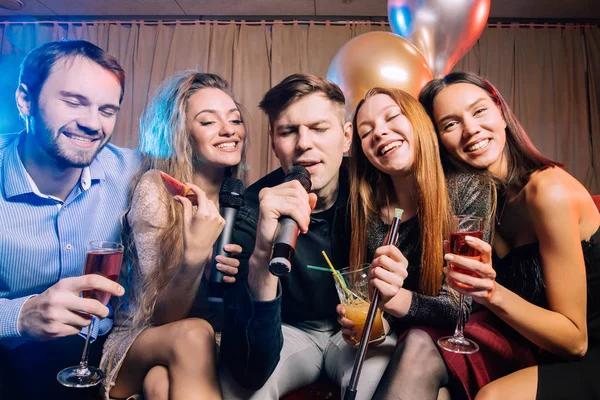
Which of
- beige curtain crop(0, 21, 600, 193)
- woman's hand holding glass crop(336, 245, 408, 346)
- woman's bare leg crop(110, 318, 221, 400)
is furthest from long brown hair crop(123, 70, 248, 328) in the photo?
beige curtain crop(0, 21, 600, 193)

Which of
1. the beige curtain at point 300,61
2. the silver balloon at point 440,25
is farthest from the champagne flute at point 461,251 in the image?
the beige curtain at point 300,61

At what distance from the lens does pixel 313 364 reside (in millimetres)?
1146

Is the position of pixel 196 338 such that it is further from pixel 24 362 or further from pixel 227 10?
pixel 227 10

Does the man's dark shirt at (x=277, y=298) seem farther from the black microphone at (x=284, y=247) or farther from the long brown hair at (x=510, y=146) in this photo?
the long brown hair at (x=510, y=146)

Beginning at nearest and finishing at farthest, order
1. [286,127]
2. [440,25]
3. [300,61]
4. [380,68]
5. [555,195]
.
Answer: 1. [555,195]
2. [286,127]
3. [380,68]
4. [440,25]
5. [300,61]

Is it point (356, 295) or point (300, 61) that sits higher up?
point (300, 61)

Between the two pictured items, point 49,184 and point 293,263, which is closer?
point 49,184

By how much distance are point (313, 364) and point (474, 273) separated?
53 cm

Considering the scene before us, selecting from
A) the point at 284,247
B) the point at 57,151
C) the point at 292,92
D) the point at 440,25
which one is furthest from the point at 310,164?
the point at 440,25

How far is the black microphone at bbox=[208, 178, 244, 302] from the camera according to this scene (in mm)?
1119

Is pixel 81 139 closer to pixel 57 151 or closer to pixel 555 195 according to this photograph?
pixel 57 151

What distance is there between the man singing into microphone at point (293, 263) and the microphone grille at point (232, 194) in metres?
0.05

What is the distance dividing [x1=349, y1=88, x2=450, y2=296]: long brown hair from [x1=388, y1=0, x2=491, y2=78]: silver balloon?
76 cm

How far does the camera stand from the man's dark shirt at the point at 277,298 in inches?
36.5
